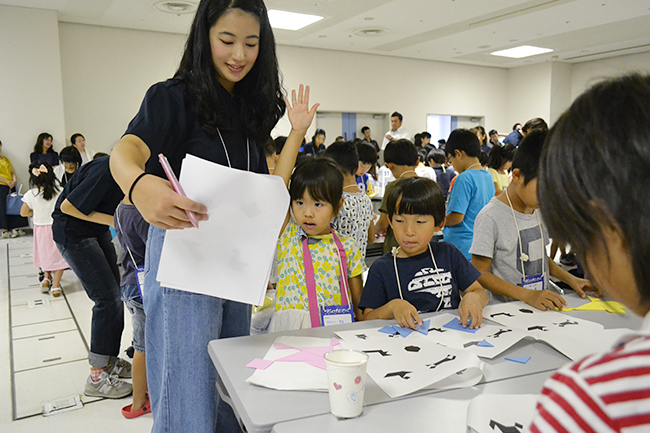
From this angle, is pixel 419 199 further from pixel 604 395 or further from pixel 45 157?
pixel 45 157

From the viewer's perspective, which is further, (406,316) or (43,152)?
(43,152)

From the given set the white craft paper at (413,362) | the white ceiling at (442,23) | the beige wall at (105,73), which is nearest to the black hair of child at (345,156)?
the white craft paper at (413,362)

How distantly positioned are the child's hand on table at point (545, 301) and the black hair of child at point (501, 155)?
300cm

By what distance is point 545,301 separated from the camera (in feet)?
5.08

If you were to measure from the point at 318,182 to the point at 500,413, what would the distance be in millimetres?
1085

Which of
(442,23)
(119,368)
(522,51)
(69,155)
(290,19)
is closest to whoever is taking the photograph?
(119,368)

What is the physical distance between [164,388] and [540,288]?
4.47 feet

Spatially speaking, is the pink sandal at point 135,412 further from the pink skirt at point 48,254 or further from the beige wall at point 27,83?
the beige wall at point 27,83

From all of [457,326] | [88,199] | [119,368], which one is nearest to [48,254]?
[119,368]

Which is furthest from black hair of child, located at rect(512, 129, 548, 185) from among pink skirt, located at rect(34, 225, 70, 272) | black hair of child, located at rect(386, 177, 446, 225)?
pink skirt, located at rect(34, 225, 70, 272)

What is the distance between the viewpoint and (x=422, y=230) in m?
1.71

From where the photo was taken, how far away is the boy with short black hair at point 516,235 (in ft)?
6.04

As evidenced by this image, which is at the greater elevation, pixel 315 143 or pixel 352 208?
pixel 315 143

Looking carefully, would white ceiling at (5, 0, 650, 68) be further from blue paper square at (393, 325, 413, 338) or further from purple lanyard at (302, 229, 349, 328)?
blue paper square at (393, 325, 413, 338)
